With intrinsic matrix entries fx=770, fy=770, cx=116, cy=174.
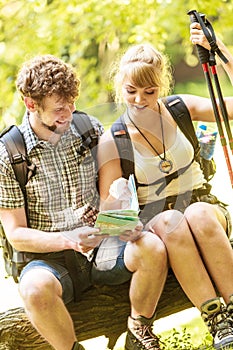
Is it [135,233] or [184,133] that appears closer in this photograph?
[135,233]

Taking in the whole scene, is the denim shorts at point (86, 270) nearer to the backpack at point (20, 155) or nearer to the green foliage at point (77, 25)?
the backpack at point (20, 155)

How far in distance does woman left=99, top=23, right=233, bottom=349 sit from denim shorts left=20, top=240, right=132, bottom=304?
16cm

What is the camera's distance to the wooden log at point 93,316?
2.66 meters

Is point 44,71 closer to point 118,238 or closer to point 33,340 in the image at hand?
point 118,238

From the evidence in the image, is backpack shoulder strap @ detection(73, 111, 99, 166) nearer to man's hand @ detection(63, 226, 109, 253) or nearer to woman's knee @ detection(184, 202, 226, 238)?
man's hand @ detection(63, 226, 109, 253)

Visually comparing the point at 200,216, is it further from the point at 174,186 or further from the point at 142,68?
the point at 142,68

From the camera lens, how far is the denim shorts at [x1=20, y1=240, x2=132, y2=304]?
2.52 m

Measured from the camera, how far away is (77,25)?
5.74 metres

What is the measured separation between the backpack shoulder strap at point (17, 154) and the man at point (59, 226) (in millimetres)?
17

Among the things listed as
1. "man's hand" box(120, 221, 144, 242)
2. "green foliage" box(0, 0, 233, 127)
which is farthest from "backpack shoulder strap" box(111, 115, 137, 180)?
"green foliage" box(0, 0, 233, 127)

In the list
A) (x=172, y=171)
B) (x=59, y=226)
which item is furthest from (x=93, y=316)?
(x=172, y=171)

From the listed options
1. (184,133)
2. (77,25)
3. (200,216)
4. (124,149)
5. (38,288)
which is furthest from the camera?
(77,25)

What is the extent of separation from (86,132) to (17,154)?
0.26 m

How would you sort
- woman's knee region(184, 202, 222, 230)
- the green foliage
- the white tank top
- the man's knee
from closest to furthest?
the man's knee → woman's knee region(184, 202, 222, 230) → the white tank top → the green foliage
